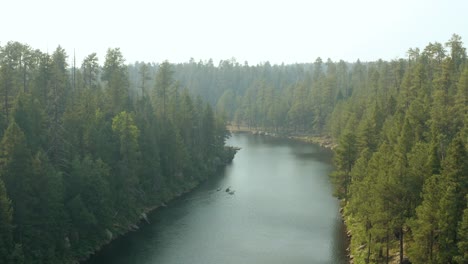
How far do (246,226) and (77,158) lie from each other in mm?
22517

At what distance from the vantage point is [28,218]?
140 feet

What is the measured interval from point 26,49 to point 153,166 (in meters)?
25.3

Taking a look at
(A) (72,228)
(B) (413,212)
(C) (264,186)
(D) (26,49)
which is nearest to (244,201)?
(C) (264,186)

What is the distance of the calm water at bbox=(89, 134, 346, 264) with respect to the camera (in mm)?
50844

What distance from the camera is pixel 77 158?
52.1 m

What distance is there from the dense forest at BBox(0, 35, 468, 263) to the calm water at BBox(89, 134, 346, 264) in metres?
2.88

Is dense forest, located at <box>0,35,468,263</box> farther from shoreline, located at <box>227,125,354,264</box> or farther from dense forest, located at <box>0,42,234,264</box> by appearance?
shoreline, located at <box>227,125,354,264</box>

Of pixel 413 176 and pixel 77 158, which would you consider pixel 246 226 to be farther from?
pixel 413 176

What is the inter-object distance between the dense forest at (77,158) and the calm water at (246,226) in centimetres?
355

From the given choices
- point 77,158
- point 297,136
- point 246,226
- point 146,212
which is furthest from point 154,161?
point 297,136

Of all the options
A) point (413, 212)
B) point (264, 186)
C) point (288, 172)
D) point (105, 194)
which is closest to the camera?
point (413, 212)

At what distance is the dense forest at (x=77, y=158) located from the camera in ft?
141

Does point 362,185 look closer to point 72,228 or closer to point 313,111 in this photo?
point 72,228

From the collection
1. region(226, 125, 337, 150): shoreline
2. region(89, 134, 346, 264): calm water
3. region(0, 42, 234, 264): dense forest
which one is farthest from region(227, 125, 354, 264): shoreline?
region(0, 42, 234, 264): dense forest
